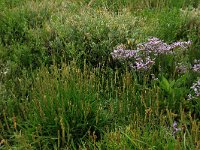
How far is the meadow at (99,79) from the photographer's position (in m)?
3.21

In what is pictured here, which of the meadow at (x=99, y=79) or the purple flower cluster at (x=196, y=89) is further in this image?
the purple flower cluster at (x=196, y=89)

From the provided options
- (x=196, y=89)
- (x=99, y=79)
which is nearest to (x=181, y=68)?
(x=196, y=89)

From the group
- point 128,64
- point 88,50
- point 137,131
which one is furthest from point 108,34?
point 137,131

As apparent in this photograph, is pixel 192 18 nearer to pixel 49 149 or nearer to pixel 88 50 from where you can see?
pixel 88 50

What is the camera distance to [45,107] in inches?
137

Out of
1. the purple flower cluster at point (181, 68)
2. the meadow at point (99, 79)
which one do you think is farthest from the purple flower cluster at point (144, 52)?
the purple flower cluster at point (181, 68)

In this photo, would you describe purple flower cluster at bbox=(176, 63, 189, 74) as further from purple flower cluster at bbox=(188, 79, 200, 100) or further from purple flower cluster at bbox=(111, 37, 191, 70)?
purple flower cluster at bbox=(188, 79, 200, 100)

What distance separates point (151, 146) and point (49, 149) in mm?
991

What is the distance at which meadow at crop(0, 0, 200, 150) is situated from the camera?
321 centimetres

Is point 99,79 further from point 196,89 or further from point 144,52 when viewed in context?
point 196,89

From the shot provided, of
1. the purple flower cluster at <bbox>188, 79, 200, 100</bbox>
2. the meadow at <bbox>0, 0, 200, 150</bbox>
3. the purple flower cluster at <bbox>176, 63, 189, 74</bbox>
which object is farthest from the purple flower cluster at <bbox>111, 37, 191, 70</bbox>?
the purple flower cluster at <bbox>188, 79, 200, 100</bbox>

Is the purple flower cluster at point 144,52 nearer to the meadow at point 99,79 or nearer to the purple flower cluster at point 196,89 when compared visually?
the meadow at point 99,79

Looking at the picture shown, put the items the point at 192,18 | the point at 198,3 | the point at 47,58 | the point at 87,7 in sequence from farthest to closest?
the point at 198,3 < the point at 87,7 < the point at 192,18 < the point at 47,58

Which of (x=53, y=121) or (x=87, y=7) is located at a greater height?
(x=87, y=7)
